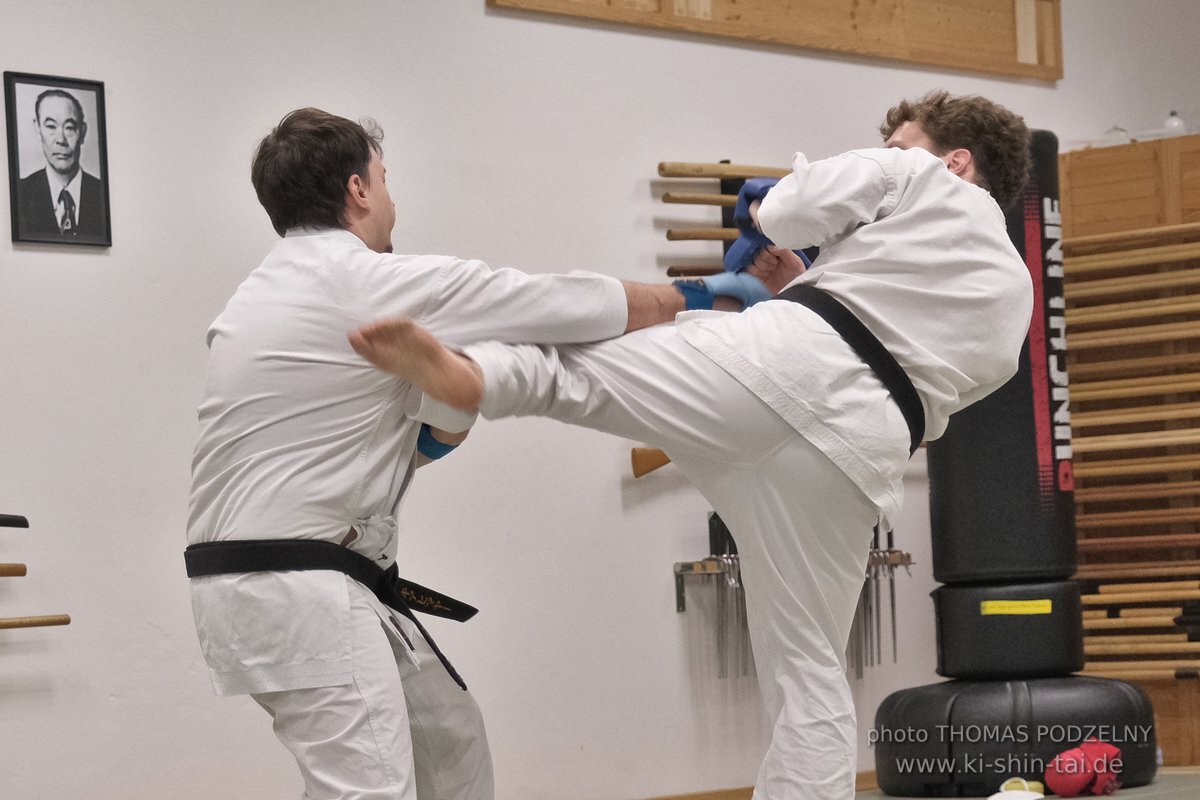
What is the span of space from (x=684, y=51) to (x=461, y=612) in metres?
2.84

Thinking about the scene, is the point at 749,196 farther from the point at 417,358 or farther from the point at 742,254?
the point at 417,358

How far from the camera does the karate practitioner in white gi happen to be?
208 cm

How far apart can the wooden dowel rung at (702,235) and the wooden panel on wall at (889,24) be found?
755mm

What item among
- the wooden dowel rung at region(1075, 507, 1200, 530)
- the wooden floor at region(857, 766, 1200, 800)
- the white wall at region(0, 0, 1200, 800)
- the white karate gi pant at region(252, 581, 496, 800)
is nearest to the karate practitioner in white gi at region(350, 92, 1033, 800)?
the white karate gi pant at region(252, 581, 496, 800)

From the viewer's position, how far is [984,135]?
8.34 ft

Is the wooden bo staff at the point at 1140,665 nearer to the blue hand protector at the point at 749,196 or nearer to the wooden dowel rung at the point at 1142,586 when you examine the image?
the wooden dowel rung at the point at 1142,586

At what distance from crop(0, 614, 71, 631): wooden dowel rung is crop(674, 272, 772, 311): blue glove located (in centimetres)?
206

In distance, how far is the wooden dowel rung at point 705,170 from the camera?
14.7 feet

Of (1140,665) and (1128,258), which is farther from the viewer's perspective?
(1128,258)

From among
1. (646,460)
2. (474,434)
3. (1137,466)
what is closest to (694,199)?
(646,460)

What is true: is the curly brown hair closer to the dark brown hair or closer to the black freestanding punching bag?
the dark brown hair

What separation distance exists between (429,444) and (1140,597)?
10.5 ft

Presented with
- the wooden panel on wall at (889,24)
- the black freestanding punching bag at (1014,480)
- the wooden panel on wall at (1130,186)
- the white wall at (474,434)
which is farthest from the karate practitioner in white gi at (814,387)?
the wooden panel on wall at (1130,186)

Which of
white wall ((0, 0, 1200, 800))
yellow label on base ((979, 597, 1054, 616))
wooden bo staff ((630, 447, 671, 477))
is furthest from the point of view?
wooden bo staff ((630, 447, 671, 477))
